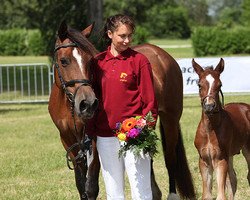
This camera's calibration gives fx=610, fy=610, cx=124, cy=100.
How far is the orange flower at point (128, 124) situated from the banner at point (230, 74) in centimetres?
1238

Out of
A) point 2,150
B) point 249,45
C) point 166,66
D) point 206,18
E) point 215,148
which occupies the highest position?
point 166,66

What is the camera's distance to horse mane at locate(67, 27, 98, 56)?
507 cm

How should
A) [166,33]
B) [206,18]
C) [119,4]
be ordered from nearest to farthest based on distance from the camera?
[119,4], [166,33], [206,18]

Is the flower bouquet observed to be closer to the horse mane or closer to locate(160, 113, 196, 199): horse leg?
the horse mane

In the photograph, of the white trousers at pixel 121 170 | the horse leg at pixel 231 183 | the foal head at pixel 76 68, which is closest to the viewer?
the white trousers at pixel 121 170

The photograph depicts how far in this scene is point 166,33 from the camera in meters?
73.9

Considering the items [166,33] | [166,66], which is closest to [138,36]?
[166,33]

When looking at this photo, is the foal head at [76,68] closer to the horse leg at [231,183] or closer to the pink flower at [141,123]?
the pink flower at [141,123]

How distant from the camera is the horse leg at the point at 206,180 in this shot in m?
6.09

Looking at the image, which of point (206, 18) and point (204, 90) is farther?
point (206, 18)

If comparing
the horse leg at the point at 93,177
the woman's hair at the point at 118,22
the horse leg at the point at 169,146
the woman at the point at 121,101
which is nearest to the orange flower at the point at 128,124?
the woman at the point at 121,101

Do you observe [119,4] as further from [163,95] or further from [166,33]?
[163,95]

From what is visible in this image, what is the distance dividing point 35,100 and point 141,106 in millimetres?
14548

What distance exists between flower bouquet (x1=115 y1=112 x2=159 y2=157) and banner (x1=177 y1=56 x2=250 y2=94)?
12.3 meters
